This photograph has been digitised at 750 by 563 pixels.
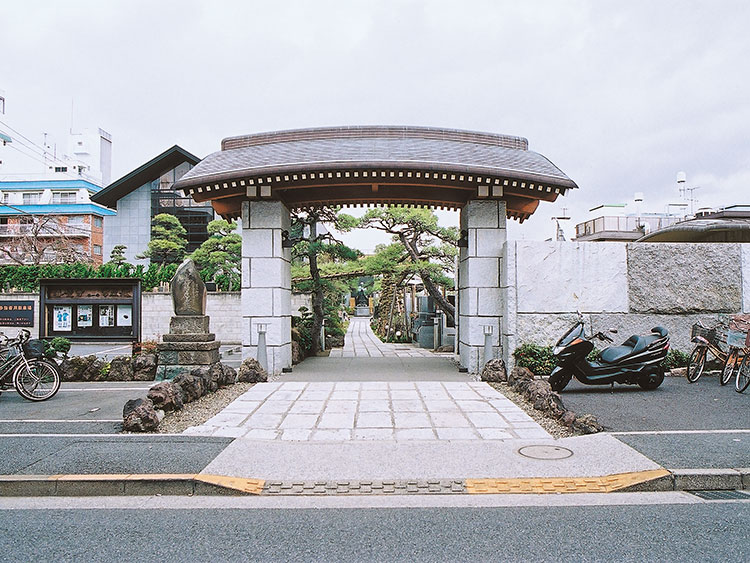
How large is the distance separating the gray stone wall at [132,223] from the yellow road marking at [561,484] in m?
33.7

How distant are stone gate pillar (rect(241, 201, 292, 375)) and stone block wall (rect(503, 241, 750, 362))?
478cm

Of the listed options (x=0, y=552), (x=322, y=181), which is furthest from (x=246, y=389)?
(x=0, y=552)

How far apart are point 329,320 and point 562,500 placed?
47.9 feet

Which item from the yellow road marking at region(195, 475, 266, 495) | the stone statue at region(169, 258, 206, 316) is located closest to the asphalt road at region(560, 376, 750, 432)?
the yellow road marking at region(195, 475, 266, 495)

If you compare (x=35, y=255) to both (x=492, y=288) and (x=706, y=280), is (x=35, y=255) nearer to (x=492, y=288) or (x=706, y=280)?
(x=492, y=288)

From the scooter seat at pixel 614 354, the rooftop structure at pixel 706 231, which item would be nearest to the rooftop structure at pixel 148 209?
the rooftop structure at pixel 706 231

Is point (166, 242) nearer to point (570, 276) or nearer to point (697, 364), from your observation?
point (570, 276)

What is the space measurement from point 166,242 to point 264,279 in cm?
1968

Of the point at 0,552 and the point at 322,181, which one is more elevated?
the point at 322,181

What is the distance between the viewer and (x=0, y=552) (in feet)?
12.1

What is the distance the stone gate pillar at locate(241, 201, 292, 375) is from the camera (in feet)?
39.0

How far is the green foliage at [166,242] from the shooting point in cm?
2966

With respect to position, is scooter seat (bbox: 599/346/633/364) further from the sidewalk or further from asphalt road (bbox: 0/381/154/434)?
asphalt road (bbox: 0/381/154/434)

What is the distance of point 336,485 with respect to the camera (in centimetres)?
499
